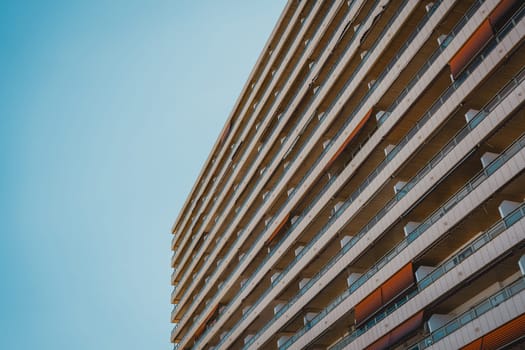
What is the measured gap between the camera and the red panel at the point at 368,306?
73.1ft

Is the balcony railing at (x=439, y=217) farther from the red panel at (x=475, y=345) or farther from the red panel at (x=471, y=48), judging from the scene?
the red panel at (x=471, y=48)

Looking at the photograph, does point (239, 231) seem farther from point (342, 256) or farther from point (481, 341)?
point (481, 341)

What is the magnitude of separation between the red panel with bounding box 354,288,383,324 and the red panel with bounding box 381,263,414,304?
38 cm

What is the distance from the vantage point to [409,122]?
23.9 m

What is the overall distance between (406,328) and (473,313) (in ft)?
10.7

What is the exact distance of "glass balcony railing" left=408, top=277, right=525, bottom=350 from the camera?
1630 cm

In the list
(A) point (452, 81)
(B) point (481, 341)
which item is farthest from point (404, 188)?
(B) point (481, 341)

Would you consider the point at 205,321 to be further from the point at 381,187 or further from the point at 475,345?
the point at 475,345

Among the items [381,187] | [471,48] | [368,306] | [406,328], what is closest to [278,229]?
[381,187]

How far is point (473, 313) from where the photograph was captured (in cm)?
1750

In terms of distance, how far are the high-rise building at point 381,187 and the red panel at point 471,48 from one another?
53 millimetres

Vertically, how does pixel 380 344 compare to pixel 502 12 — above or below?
below

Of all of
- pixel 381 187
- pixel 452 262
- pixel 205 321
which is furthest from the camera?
pixel 205 321

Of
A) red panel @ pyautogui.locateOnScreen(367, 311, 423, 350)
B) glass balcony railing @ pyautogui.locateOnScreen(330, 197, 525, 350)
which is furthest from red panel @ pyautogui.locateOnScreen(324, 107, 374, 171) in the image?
red panel @ pyautogui.locateOnScreen(367, 311, 423, 350)
